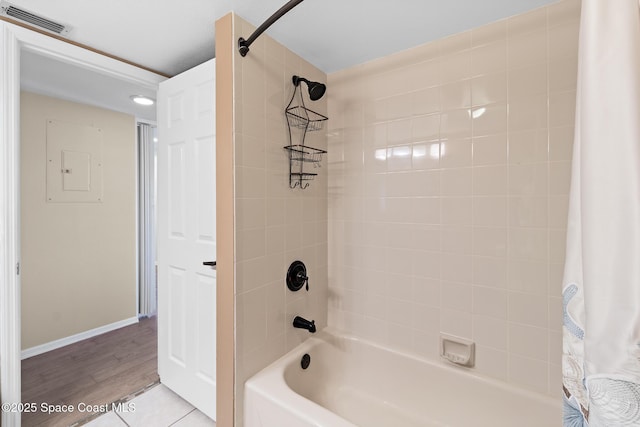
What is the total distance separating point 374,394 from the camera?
173 centimetres

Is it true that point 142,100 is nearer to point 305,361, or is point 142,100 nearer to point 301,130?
point 301,130

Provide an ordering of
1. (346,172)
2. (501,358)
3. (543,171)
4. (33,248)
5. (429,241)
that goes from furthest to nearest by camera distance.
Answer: (33,248) → (346,172) → (429,241) → (501,358) → (543,171)

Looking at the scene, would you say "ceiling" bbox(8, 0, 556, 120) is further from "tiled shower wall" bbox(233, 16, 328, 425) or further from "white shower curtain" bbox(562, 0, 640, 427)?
"white shower curtain" bbox(562, 0, 640, 427)

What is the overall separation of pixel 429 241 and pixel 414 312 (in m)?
0.44

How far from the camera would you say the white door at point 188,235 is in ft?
5.59

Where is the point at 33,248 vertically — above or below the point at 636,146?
below

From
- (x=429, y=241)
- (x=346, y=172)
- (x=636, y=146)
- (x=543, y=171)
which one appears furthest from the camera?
(x=346, y=172)

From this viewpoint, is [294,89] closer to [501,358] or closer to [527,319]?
[527,319]

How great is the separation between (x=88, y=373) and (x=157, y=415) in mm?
919

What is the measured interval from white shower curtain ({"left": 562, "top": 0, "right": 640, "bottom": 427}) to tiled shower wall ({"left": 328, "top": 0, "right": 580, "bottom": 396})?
84 cm

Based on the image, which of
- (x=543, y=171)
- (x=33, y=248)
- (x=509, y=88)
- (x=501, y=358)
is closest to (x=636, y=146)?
(x=543, y=171)

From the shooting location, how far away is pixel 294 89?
1692mm

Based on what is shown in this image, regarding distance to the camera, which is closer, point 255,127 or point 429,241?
point 255,127

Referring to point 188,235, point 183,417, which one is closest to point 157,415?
point 183,417
